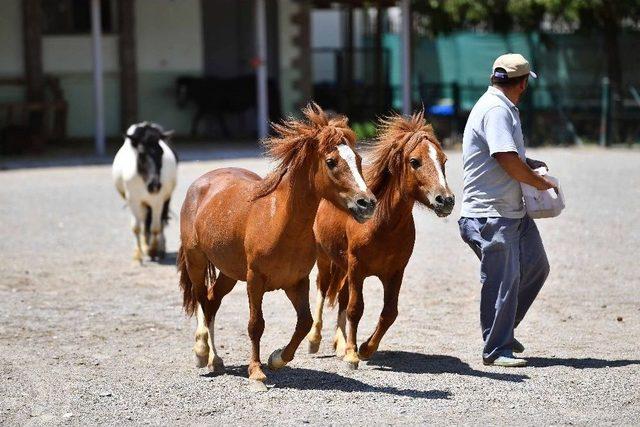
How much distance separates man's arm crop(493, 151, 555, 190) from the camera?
726 cm

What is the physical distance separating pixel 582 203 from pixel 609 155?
7.29m

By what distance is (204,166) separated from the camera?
21.7 metres

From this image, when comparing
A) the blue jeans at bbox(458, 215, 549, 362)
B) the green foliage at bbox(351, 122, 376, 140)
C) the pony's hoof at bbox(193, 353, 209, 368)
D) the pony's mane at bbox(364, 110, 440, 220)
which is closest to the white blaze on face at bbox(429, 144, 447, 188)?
the pony's mane at bbox(364, 110, 440, 220)

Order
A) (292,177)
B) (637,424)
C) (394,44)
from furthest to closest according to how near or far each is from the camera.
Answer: (394,44) → (292,177) → (637,424)

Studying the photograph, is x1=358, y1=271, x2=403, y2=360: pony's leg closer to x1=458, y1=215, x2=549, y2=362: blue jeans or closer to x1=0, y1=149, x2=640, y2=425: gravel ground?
x1=0, y1=149, x2=640, y2=425: gravel ground

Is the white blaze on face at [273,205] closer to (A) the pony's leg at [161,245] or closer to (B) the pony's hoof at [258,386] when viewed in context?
(B) the pony's hoof at [258,386]

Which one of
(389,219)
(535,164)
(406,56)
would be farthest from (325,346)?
(406,56)

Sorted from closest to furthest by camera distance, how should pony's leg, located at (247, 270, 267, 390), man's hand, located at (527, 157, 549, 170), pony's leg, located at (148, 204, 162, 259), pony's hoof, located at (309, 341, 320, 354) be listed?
1. pony's leg, located at (247, 270, 267, 390)
2. man's hand, located at (527, 157, 549, 170)
3. pony's hoof, located at (309, 341, 320, 354)
4. pony's leg, located at (148, 204, 162, 259)

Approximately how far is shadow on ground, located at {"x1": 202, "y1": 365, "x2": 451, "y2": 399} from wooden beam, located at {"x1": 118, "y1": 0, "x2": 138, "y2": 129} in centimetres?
1948

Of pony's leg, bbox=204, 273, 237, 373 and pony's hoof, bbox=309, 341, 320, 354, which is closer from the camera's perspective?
pony's leg, bbox=204, 273, 237, 373

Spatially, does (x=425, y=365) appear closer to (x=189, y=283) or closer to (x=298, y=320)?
(x=298, y=320)

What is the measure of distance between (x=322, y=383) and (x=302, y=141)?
143cm

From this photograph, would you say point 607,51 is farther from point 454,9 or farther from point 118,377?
point 118,377

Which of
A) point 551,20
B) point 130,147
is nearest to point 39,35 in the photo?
point 551,20
